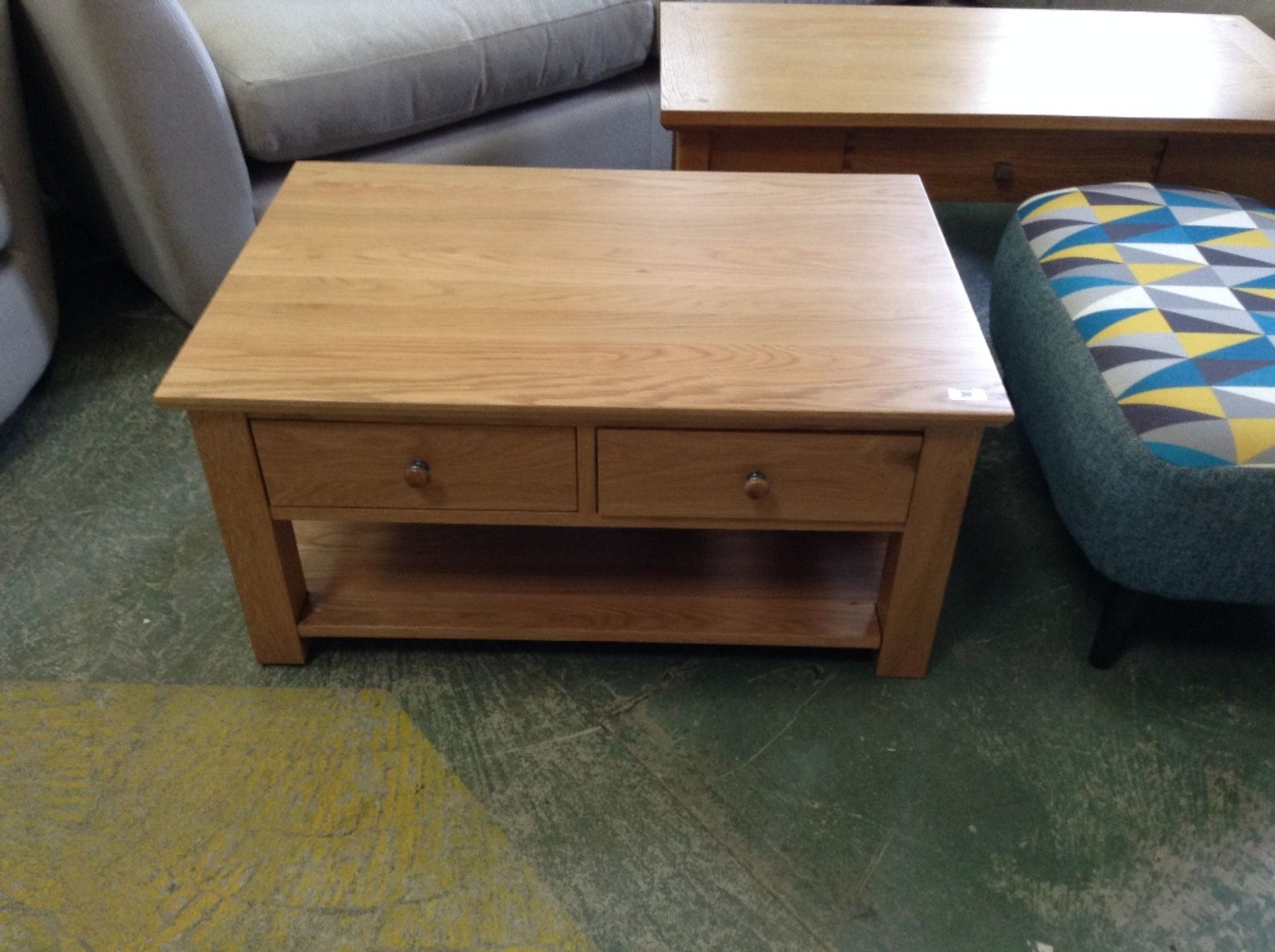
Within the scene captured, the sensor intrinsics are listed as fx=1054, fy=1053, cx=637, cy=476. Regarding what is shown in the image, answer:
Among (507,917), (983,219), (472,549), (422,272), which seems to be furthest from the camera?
(983,219)

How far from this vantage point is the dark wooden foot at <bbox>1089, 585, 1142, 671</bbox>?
1.16 metres

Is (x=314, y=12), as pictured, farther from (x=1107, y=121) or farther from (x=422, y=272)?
(x=1107, y=121)

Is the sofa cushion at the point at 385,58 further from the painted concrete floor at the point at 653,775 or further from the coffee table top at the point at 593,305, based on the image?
the painted concrete floor at the point at 653,775

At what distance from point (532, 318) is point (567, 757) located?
1.50 feet

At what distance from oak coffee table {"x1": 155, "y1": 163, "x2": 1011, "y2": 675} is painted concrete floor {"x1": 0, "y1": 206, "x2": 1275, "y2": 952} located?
7 cm

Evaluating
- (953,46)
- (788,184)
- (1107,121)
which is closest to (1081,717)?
(788,184)

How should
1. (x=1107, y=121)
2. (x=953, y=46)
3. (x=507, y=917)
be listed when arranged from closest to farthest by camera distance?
(x=507, y=917), (x=1107, y=121), (x=953, y=46)

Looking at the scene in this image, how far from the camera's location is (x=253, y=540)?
1085mm

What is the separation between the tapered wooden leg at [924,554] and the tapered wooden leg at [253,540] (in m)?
0.65

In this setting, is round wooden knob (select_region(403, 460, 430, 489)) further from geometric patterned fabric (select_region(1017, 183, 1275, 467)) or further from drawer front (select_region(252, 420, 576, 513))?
geometric patterned fabric (select_region(1017, 183, 1275, 467))

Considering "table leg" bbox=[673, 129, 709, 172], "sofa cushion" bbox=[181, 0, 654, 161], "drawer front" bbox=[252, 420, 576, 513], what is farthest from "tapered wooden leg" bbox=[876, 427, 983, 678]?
"sofa cushion" bbox=[181, 0, 654, 161]

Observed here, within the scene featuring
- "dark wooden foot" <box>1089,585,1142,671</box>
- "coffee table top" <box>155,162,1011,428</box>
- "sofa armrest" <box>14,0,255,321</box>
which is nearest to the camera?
"coffee table top" <box>155,162,1011,428</box>

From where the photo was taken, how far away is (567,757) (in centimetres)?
111

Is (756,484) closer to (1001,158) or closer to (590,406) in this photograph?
(590,406)
